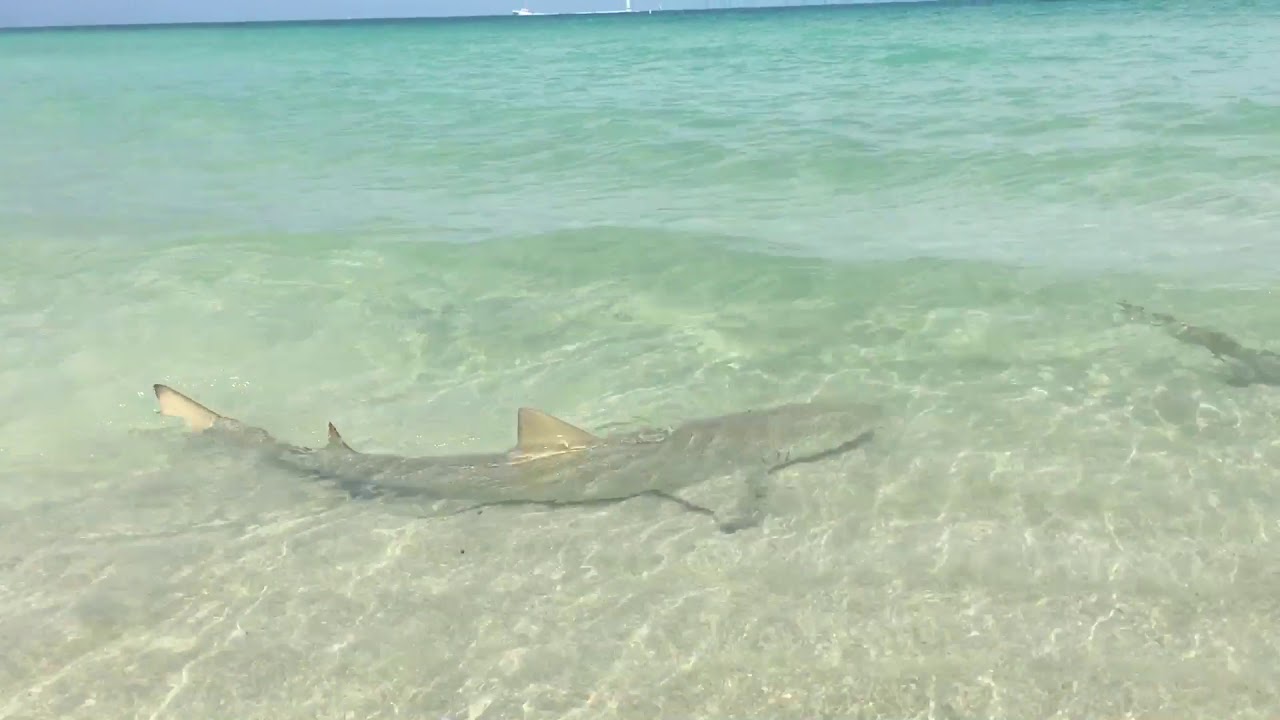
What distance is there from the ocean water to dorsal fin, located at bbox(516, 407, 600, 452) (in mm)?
458

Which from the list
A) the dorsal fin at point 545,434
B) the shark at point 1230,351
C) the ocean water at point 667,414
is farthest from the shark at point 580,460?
the shark at point 1230,351

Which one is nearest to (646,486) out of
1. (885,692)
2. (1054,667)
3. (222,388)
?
(885,692)

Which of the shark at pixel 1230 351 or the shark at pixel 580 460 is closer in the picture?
the shark at pixel 580 460

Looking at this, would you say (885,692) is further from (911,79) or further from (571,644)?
(911,79)

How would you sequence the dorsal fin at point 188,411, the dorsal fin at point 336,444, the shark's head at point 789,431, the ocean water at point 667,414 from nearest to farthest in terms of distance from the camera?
1. the ocean water at point 667,414
2. the dorsal fin at point 336,444
3. the shark's head at point 789,431
4. the dorsal fin at point 188,411

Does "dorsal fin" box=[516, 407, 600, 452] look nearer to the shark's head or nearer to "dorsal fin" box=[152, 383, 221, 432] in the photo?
the shark's head

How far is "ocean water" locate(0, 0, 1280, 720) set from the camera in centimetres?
403

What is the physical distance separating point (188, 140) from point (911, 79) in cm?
1490

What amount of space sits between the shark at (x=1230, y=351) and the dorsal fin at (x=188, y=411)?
20.6 ft

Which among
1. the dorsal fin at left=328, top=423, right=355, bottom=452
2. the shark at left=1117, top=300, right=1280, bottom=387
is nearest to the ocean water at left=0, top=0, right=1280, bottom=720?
the shark at left=1117, top=300, right=1280, bottom=387

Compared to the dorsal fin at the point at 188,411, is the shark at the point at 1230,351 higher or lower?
lower

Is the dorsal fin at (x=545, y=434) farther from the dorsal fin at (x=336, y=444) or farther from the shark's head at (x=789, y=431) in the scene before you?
the dorsal fin at (x=336, y=444)

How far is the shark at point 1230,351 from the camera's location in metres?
6.27

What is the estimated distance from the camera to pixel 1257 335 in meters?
6.99
